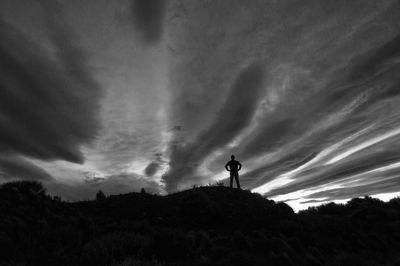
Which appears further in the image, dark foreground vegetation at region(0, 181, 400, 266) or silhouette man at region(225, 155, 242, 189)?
silhouette man at region(225, 155, 242, 189)

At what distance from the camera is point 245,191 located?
864 inches

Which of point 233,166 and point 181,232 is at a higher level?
point 233,166

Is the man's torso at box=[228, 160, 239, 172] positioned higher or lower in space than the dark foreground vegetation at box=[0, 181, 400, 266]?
higher

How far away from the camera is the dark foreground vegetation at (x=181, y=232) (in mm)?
7512

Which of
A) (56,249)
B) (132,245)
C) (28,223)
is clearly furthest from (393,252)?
(28,223)

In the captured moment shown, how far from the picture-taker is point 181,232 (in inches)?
390

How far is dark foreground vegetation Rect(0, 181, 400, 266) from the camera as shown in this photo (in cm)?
751

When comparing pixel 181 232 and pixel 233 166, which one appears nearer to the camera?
pixel 181 232

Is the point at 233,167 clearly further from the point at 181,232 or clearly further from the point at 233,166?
the point at 181,232

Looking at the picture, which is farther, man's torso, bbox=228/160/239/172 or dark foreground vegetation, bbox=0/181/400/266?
man's torso, bbox=228/160/239/172

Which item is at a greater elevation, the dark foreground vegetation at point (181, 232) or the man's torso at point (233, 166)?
the man's torso at point (233, 166)

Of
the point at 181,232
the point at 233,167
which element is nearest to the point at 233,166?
the point at 233,167

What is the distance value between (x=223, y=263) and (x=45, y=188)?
44.6 feet

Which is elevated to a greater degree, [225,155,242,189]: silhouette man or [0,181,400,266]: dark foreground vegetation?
[225,155,242,189]: silhouette man
